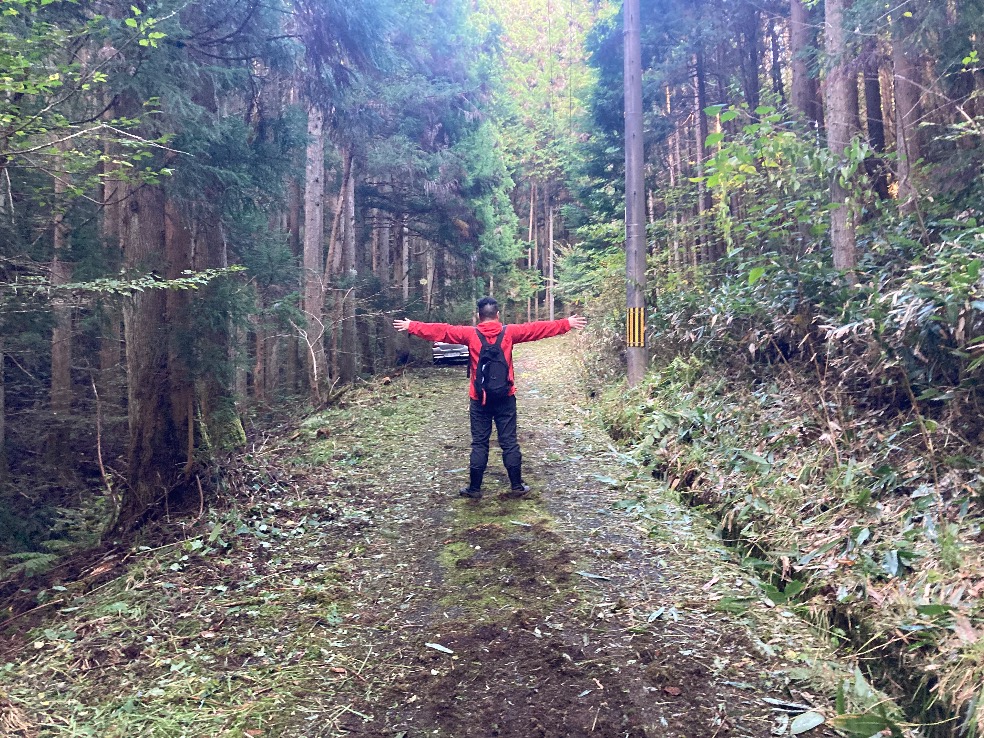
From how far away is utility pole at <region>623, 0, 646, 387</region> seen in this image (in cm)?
1012

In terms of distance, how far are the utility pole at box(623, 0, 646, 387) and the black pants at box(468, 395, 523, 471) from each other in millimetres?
3928

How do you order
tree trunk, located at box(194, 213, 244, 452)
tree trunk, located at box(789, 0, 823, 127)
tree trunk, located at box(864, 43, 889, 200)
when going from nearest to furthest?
1. tree trunk, located at box(194, 213, 244, 452)
2. tree trunk, located at box(864, 43, 889, 200)
3. tree trunk, located at box(789, 0, 823, 127)

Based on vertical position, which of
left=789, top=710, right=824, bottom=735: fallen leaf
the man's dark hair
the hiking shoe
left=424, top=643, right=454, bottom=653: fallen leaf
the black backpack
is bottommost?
left=424, top=643, right=454, bottom=653: fallen leaf

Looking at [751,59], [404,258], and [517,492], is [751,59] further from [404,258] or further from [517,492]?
[404,258]

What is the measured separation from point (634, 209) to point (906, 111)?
3771 millimetres

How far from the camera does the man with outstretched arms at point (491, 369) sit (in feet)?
21.7

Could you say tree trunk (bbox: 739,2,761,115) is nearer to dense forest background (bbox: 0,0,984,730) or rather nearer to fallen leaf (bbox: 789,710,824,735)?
dense forest background (bbox: 0,0,984,730)

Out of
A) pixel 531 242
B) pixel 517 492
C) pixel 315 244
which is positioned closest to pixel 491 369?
pixel 517 492

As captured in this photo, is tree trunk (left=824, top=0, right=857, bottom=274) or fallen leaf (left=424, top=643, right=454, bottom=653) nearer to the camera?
fallen leaf (left=424, top=643, right=454, bottom=653)

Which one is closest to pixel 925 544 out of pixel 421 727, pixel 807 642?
pixel 807 642

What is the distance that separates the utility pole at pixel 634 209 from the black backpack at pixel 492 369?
162 inches

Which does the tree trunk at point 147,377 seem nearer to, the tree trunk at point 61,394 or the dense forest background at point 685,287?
the dense forest background at point 685,287

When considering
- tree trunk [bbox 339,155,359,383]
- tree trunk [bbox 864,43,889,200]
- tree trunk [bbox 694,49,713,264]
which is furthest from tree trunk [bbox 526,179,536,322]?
tree trunk [bbox 864,43,889,200]

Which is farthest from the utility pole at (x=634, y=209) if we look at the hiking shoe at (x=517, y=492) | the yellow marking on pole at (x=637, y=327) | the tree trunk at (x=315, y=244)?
the tree trunk at (x=315, y=244)
